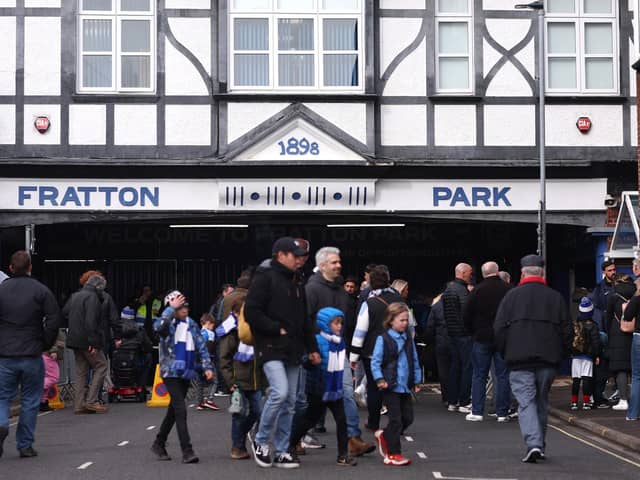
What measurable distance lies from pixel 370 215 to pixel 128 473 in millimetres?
13017

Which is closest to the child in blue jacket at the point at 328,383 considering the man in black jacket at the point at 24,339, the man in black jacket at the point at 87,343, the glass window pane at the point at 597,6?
the man in black jacket at the point at 24,339

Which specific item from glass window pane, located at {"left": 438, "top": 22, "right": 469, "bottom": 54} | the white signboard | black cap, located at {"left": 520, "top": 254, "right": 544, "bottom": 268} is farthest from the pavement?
glass window pane, located at {"left": 438, "top": 22, "right": 469, "bottom": 54}

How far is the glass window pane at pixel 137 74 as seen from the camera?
924 inches

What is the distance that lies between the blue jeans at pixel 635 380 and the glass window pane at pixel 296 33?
33.0 ft

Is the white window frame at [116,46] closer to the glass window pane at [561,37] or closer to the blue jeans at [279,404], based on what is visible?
the glass window pane at [561,37]

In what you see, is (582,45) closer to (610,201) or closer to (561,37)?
(561,37)

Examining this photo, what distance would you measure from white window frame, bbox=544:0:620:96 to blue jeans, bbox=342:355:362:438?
12.8 metres

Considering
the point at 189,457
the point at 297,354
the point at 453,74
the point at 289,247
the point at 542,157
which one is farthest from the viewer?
the point at 453,74

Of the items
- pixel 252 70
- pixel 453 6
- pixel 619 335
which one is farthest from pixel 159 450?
pixel 453 6

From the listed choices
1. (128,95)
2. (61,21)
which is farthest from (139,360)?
(61,21)

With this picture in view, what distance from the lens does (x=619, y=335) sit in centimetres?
1686

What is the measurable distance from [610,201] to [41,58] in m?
10.4

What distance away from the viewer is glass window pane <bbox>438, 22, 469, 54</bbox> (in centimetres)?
2389

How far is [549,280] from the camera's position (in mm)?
26312
